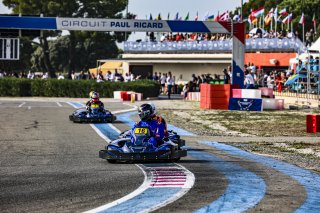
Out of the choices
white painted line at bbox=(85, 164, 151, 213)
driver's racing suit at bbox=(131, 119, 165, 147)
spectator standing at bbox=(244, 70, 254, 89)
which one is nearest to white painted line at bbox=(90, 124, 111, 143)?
driver's racing suit at bbox=(131, 119, 165, 147)

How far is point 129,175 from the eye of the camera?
1148 centimetres

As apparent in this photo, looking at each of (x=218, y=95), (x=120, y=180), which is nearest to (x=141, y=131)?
(x=120, y=180)

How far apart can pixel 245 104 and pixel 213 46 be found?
33.0 m

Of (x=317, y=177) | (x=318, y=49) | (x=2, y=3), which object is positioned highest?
(x=2, y=3)

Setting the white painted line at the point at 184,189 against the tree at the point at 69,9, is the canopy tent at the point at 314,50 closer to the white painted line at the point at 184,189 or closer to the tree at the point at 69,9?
the white painted line at the point at 184,189

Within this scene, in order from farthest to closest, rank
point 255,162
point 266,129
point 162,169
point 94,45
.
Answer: point 94,45, point 266,129, point 255,162, point 162,169

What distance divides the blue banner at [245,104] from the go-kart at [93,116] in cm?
923

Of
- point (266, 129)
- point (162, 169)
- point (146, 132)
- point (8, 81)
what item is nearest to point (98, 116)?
point (266, 129)

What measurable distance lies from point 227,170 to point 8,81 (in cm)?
3726

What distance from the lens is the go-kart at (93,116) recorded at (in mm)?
24500

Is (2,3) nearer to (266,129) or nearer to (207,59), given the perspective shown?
(207,59)

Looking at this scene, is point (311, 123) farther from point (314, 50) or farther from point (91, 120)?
point (314, 50)

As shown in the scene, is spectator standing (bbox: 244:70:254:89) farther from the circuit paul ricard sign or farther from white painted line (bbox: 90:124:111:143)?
white painted line (bbox: 90:124:111:143)

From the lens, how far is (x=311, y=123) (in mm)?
21953
